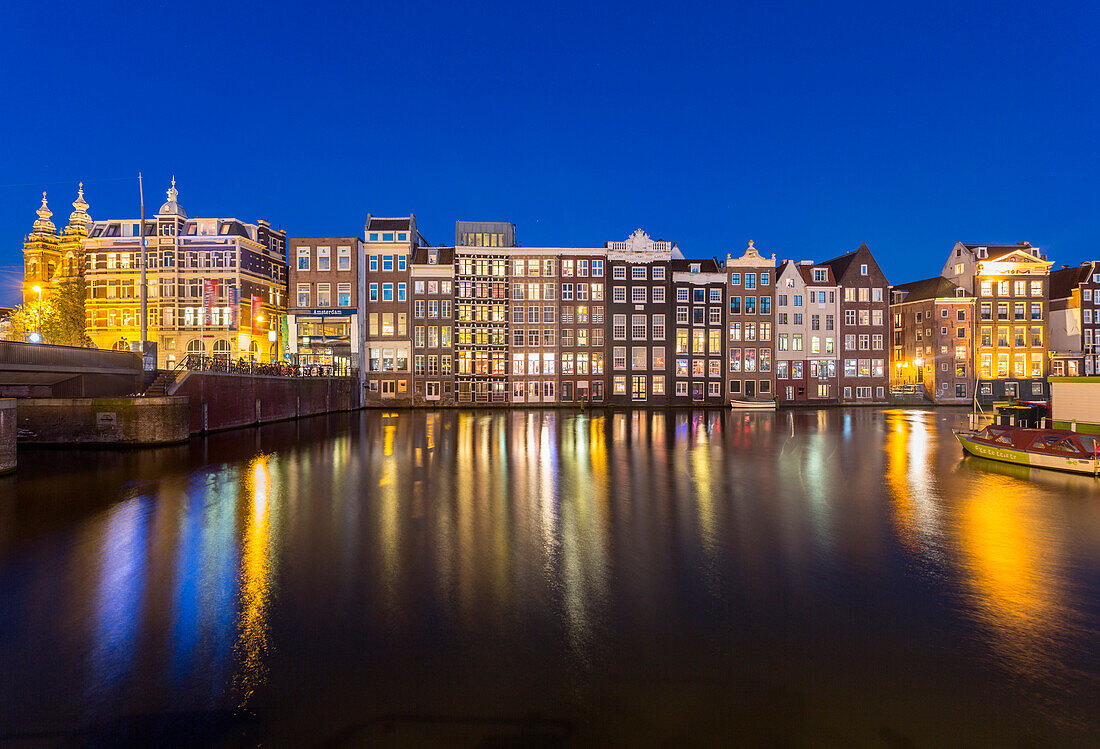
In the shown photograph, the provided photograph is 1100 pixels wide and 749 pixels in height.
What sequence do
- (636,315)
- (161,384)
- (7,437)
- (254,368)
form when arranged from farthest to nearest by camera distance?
(636,315) → (254,368) → (161,384) → (7,437)

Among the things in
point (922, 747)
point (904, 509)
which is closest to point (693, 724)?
point (922, 747)

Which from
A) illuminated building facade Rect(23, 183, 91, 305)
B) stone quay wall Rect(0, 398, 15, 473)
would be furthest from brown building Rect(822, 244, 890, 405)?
illuminated building facade Rect(23, 183, 91, 305)

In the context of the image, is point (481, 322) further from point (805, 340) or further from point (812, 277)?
point (812, 277)

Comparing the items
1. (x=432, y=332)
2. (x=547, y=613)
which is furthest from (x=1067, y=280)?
(x=547, y=613)

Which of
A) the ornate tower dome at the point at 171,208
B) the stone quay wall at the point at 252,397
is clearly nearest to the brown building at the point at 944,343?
the stone quay wall at the point at 252,397

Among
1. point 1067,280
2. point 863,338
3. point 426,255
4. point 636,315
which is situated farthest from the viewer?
point 1067,280

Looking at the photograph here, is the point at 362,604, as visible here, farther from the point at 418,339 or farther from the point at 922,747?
the point at 418,339

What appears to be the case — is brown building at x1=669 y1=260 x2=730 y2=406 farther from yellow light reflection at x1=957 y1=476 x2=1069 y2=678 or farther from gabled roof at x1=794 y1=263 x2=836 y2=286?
yellow light reflection at x1=957 y1=476 x2=1069 y2=678

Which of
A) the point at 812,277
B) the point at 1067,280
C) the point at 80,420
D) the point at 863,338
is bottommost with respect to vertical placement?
the point at 80,420

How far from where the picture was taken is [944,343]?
2798 inches

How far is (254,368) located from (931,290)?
8700 centimetres

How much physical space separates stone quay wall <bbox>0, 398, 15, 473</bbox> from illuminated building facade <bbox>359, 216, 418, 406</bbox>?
41605 millimetres

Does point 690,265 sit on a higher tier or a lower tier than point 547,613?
higher

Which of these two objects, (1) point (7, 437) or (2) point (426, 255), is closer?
(1) point (7, 437)
